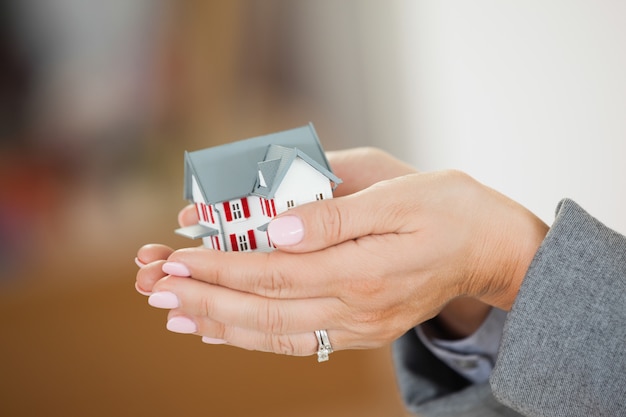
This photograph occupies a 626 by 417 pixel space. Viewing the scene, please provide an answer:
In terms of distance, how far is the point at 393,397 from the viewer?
2.12 metres

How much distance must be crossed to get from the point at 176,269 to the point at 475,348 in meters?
0.46

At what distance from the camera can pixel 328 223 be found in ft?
2.14

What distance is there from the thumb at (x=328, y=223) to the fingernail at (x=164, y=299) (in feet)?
0.39

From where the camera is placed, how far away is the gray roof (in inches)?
29.4

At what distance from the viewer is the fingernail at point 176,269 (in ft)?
2.21

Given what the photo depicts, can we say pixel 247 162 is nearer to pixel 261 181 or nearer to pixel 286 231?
pixel 261 181

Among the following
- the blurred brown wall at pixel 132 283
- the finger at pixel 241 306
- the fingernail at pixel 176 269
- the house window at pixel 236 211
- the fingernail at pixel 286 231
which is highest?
the fingernail at pixel 286 231

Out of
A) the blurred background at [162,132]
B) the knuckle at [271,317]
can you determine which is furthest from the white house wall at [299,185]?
the blurred background at [162,132]

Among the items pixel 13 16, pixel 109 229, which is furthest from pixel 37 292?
pixel 13 16

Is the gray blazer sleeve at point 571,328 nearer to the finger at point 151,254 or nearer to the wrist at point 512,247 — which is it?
the wrist at point 512,247

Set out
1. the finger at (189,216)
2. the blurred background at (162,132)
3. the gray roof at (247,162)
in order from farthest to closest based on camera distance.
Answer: the blurred background at (162,132) → the finger at (189,216) → the gray roof at (247,162)

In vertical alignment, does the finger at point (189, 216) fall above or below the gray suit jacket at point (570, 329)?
above

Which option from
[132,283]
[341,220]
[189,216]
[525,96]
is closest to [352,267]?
[341,220]

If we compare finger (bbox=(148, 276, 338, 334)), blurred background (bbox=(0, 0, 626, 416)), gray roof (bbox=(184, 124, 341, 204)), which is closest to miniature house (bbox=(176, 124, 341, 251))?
gray roof (bbox=(184, 124, 341, 204))
